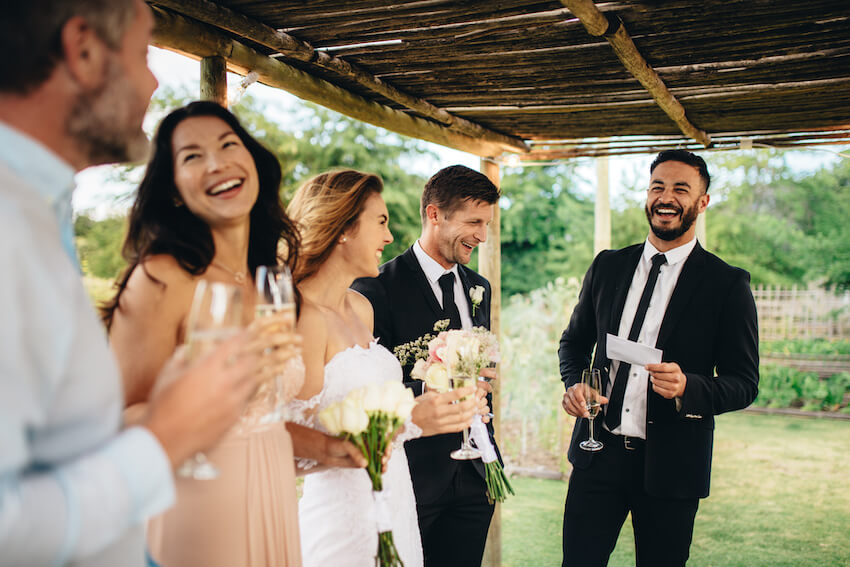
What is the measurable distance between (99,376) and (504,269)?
17.6m

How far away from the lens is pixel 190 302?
184 cm

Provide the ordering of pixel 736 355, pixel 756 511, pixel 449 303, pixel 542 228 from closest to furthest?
1. pixel 736 355
2. pixel 449 303
3. pixel 756 511
4. pixel 542 228

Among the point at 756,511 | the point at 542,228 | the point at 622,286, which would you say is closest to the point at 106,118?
the point at 622,286

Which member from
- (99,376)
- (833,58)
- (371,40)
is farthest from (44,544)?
(833,58)

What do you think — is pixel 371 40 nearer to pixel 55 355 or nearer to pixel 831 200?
pixel 55 355

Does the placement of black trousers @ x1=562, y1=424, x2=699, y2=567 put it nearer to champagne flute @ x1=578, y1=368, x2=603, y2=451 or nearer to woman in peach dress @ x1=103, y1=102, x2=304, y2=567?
champagne flute @ x1=578, y1=368, x2=603, y2=451

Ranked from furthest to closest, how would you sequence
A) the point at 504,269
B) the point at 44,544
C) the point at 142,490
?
the point at 504,269 → the point at 142,490 → the point at 44,544

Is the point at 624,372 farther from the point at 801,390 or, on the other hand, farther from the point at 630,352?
the point at 801,390

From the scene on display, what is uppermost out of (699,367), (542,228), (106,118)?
(542,228)

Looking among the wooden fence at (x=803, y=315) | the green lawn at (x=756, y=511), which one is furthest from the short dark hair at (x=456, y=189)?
the wooden fence at (x=803, y=315)

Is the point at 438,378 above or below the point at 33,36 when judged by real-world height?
below

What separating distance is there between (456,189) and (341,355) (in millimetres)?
1458

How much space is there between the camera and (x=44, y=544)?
908 millimetres

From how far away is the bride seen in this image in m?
2.46
